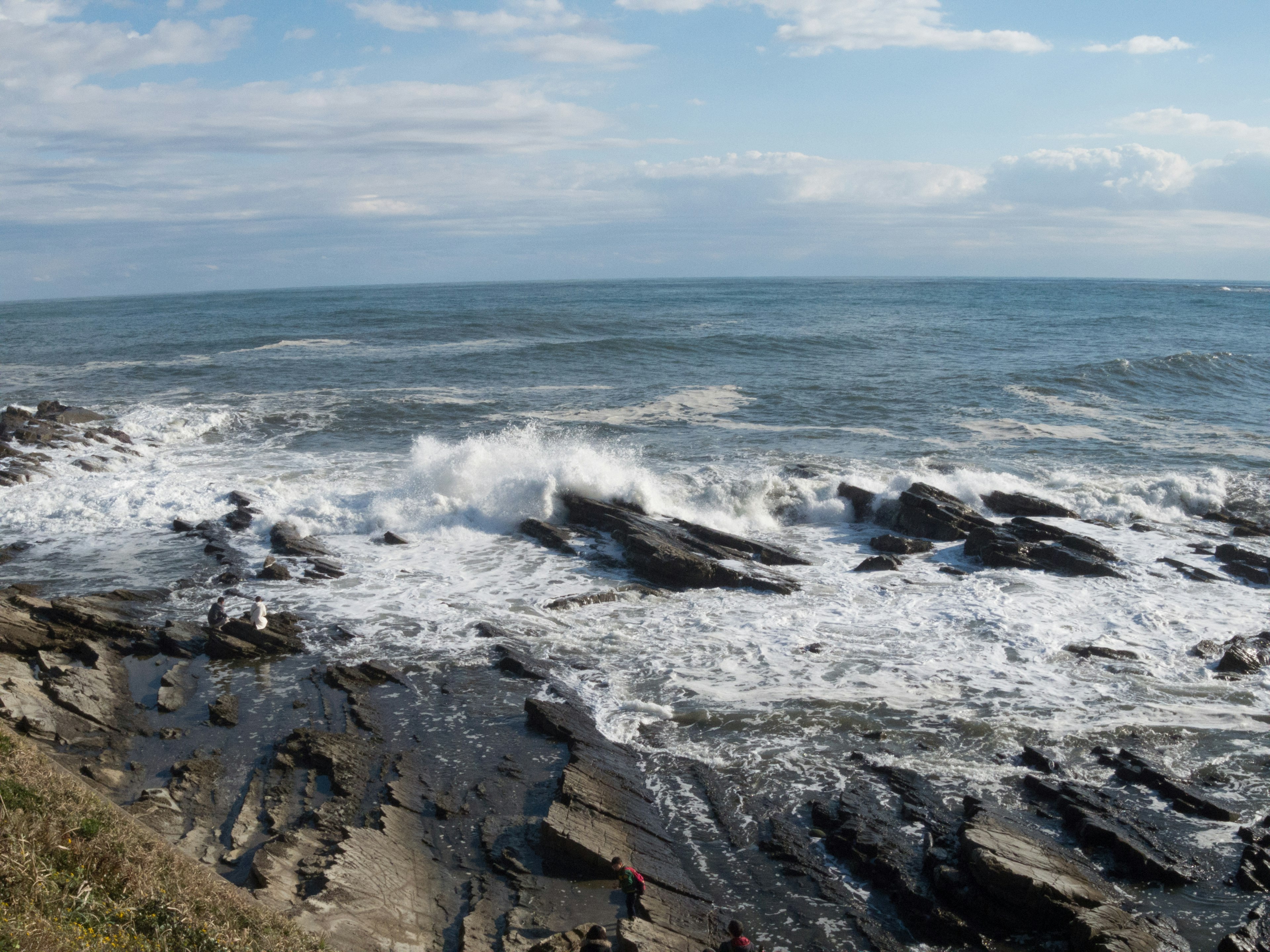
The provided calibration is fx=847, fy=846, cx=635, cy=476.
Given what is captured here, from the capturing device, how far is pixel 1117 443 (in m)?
30.7

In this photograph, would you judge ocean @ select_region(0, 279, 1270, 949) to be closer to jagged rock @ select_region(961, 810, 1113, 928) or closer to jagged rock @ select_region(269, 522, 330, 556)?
jagged rock @ select_region(269, 522, 330, 556)

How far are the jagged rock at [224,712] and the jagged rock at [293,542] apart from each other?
23.1ft

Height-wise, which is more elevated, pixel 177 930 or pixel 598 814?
pixel 177 930

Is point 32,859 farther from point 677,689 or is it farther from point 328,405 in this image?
point 328,405

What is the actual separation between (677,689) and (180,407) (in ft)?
104

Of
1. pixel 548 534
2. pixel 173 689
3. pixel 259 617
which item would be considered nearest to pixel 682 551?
pixel 548 534

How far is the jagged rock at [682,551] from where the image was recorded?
18.1 meters

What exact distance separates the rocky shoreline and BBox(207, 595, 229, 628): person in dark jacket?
33cm

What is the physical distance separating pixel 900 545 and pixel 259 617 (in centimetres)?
1412

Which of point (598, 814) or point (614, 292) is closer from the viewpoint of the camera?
point (598, 814)

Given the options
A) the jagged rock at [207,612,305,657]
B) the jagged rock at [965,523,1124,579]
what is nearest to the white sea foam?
the jagged rock at [965,523,1124,579]

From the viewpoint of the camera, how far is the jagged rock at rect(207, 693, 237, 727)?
12188mm

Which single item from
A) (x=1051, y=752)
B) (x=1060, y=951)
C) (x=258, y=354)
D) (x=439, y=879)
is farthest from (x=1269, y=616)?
(x=258, y=354)

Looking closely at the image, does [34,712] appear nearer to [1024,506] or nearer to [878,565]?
[878,565]
